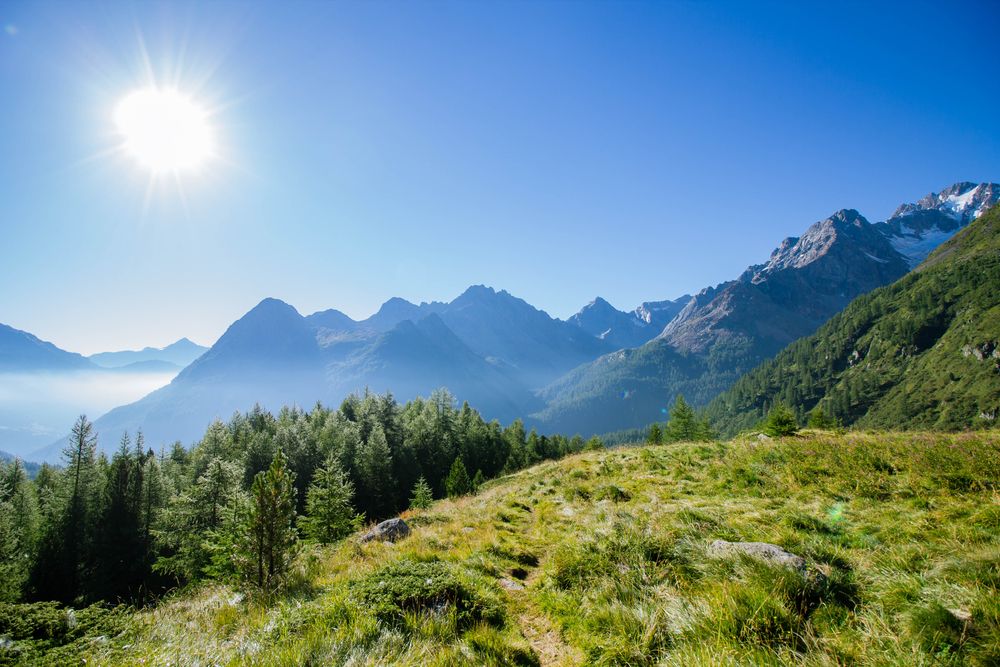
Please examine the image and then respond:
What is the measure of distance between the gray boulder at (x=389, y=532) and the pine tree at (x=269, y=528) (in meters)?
2.50

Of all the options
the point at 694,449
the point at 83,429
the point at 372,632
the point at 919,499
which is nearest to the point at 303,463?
the point at 83,429

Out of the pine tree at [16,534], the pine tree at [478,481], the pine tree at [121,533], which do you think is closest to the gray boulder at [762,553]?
the pine tree at [478,481]

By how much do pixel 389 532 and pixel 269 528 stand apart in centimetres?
372

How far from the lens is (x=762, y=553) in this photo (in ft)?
20.5

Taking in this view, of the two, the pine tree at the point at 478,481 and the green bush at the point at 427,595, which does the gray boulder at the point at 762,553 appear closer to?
the green bush at the point at 427,595

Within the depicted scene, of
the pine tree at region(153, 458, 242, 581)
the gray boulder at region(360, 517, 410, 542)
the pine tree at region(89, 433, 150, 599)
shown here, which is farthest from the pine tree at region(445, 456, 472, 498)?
the pine tree at region(89, 433, 150, 599)

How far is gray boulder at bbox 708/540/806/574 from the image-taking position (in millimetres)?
5701

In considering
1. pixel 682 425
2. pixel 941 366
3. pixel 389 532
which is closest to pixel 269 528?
pixel 389 532

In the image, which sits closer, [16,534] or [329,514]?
[329,514]

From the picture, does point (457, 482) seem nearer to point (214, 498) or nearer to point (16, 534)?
point (214, 498)

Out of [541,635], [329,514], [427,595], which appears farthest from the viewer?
[329,514]

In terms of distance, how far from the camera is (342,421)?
63.8 meters

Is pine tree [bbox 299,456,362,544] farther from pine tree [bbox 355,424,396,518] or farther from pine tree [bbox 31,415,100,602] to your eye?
pine tree [bbox 31,415,100,602]

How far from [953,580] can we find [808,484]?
313 inches
